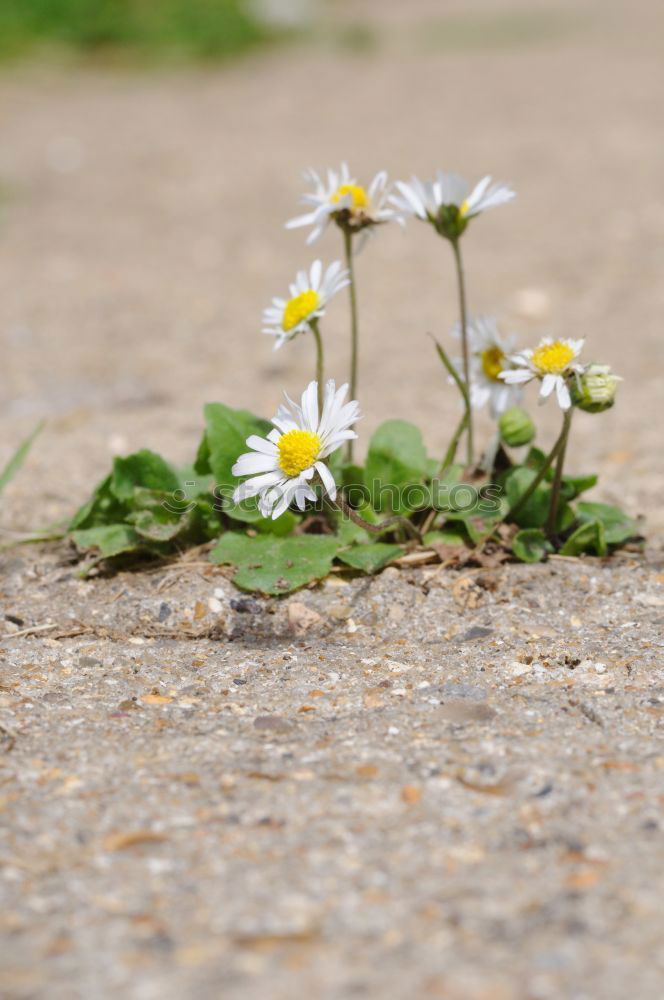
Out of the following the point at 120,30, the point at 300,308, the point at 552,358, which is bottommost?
the point at 552,358

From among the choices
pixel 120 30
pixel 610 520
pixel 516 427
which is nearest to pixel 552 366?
pixel 516 427

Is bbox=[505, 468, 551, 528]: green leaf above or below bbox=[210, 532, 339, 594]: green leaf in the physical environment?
above

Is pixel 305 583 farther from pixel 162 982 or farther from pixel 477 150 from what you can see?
pixel 477 150

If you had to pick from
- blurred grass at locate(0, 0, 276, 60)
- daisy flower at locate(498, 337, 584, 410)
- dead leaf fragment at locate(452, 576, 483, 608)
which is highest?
blurred grass at locate(0, 0, 276, 60)

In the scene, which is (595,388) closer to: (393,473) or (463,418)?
(463,418)

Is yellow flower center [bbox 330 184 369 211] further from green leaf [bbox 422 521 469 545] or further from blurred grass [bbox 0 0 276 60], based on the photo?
blurred grass [bbox 0 0 276 60]

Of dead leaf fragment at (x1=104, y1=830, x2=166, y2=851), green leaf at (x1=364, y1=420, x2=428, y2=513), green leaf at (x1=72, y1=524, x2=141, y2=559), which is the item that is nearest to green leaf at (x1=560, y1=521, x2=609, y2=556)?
green leaf at (x1=364, y1=420, x2=428, y2=513)

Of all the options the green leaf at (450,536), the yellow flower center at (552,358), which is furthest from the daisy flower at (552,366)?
the green leaf at (450,536)

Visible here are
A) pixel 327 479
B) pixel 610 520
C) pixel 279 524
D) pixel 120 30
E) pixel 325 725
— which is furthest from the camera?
pixel 120 30
